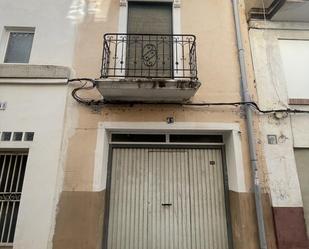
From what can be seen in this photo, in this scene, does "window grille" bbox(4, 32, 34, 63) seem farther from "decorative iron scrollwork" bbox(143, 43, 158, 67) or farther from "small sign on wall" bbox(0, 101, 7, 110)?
"decorative iron scrollwork" bbox(143, 43, 158, 67)

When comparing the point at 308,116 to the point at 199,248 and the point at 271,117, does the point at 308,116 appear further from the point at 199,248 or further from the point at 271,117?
the point at 199,248

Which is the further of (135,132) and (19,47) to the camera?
(19,47)

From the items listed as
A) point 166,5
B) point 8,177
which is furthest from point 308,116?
point 8,177

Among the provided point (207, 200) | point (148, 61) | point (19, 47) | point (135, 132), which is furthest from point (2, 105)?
point (207, 200)

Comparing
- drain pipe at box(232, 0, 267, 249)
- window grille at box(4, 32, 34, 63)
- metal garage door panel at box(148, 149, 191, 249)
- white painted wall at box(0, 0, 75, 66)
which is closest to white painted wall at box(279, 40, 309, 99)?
drain pipe at box(232, 0, 267, 249)

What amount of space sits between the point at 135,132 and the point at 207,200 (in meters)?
2.13

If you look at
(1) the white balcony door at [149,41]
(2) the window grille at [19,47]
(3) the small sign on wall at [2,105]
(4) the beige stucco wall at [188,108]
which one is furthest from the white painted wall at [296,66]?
(3) the small sign on wall at [2,105]

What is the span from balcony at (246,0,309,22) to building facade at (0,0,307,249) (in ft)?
0.25

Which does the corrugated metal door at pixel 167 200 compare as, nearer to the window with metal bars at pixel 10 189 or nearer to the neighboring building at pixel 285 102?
the neighboring building at pixel 285 102

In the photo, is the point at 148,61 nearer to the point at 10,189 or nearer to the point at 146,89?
the point at 146,89

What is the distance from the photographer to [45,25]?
6.06 metres

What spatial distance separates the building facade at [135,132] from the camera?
500cm

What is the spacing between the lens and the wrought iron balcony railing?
582cm

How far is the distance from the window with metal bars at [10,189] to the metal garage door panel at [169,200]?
2.65 metres
